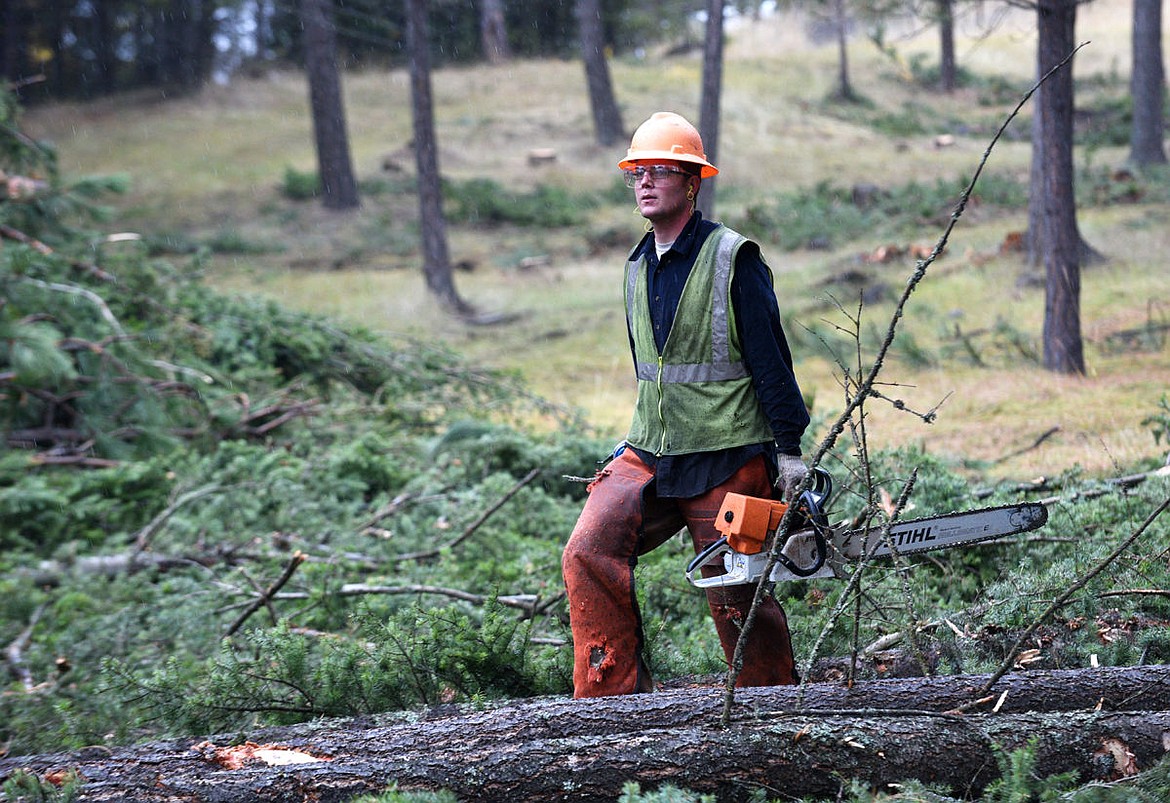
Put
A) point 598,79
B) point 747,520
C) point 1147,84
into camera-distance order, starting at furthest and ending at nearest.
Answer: point 598,79 < point 1147,84 < point 747,520

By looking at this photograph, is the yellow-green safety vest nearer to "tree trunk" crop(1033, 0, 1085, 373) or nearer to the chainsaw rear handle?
the chainsaw rear handle

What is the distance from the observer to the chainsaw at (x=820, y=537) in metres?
3.54

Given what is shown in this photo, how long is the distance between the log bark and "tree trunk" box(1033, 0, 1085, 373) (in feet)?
21.6

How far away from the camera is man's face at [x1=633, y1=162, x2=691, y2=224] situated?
377cm

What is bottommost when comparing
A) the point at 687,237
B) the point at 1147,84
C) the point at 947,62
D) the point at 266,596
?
the point at 266,596

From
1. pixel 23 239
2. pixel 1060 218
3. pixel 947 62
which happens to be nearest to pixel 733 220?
pixel 1060 218

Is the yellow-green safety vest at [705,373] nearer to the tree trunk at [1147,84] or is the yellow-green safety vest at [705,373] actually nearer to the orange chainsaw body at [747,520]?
the orange chainsaw body at [747,520]

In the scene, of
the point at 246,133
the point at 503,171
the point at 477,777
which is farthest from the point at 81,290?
the point at 246,133

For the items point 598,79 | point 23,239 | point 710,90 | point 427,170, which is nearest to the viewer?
Result: point 23,239

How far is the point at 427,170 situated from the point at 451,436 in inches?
363

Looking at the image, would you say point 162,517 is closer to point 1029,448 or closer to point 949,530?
point 949,530

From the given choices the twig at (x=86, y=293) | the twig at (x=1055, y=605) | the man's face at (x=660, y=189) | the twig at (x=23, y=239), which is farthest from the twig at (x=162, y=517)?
the twig at (x=1055, y=605)

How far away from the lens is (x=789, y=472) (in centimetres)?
362

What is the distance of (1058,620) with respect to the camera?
412cm
